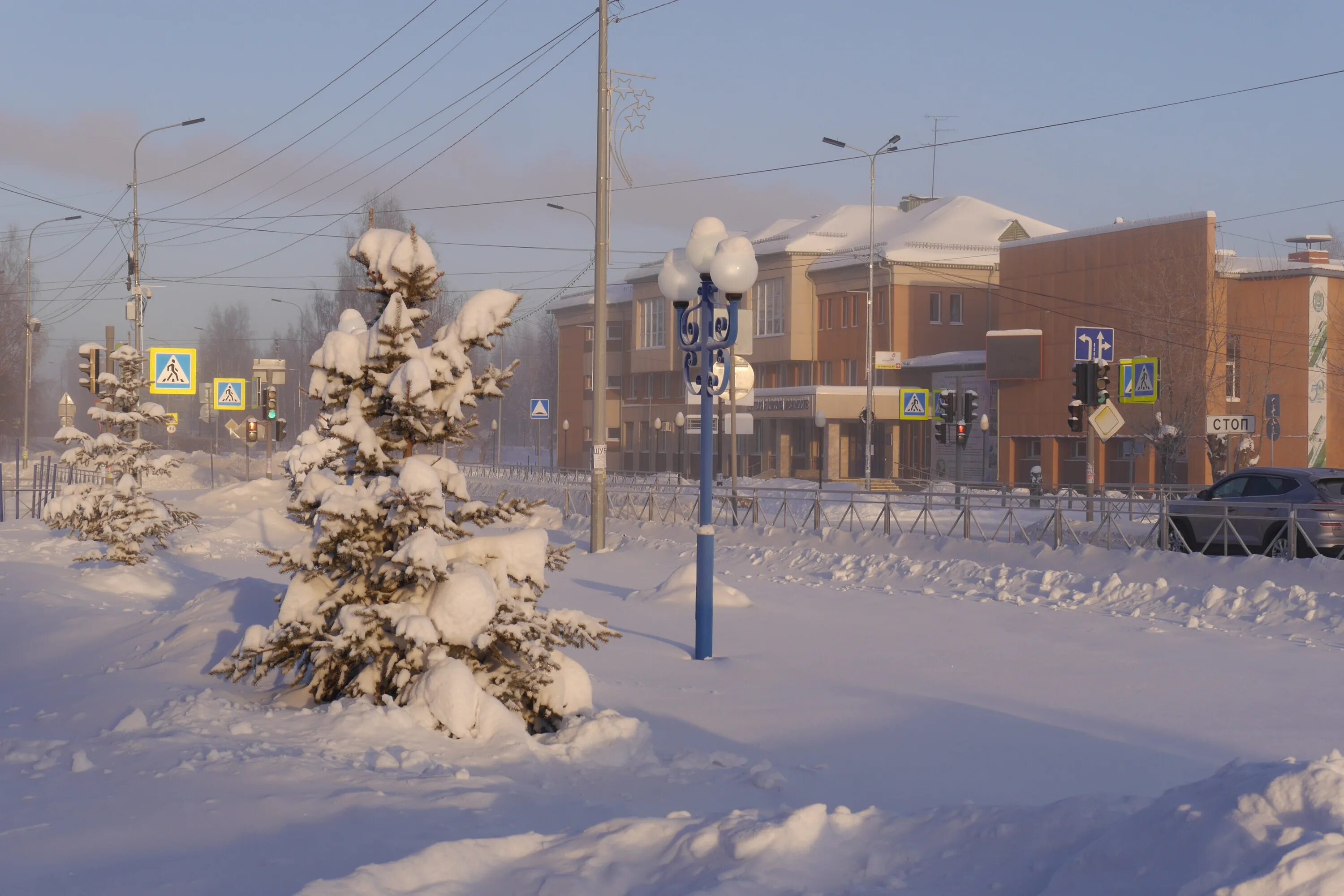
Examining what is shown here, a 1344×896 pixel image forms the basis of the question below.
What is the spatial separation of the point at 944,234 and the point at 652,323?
59.5 feet

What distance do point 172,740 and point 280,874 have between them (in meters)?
2.18

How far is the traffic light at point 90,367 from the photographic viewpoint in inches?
995

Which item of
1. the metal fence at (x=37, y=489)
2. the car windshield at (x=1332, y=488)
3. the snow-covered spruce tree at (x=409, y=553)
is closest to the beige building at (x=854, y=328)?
the metal fence at (x=37, y=489)

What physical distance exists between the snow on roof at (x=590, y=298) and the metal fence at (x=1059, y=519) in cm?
4319

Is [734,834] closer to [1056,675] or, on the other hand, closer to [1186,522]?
[1056,675]

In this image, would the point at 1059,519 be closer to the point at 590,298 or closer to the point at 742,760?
the point at 742,760

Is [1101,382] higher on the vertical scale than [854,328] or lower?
lower

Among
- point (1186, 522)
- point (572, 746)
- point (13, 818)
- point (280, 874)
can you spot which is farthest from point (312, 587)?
point (1186, 522)

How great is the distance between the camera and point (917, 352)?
192 ft

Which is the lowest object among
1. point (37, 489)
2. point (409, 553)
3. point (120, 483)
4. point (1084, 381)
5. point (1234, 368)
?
point (37, 489)

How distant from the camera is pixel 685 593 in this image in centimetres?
1628

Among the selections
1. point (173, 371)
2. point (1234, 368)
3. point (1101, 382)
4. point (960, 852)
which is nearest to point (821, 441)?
point (1234, 368)

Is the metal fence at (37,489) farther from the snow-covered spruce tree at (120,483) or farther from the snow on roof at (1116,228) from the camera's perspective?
the snow on roof at (1116,228)

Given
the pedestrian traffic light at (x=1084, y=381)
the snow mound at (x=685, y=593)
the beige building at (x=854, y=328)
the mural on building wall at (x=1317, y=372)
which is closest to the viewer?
the snow mound at (x=685, y=593)
